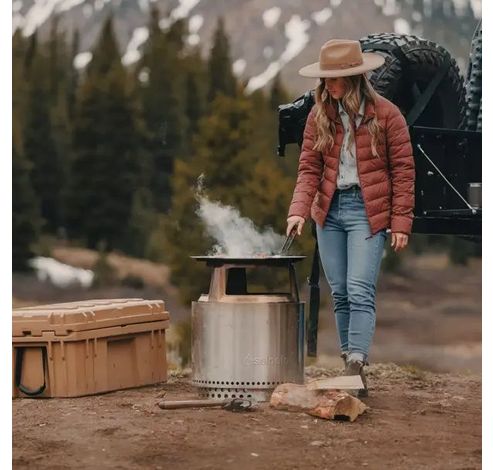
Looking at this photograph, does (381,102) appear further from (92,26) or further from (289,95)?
(92,26)

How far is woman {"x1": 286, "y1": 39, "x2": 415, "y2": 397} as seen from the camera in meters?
6.68

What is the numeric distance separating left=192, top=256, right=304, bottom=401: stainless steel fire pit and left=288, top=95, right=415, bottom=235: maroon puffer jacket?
0.45 m

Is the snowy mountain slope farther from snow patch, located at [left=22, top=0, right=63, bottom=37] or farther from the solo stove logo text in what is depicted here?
the solo stove logo text

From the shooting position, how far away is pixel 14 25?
7.90 m

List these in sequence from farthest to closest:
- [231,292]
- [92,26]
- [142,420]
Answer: [92,26], [231,292], [142,420]

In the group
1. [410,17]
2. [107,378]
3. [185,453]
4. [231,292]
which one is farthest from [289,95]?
[185,453]

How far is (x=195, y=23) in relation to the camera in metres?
7.88

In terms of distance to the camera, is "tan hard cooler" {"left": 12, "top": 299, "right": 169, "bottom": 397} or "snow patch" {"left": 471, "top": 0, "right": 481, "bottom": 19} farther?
"snow patch" {"left": 471, "top": 0, "right": 481, "bottom": 19}

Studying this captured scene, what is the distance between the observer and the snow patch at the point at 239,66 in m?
8.01

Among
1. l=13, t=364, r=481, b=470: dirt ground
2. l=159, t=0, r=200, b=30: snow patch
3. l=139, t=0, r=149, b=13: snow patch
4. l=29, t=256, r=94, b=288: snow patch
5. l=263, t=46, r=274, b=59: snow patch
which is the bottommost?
l=13, t=364, r=481, b=470: dirt ground

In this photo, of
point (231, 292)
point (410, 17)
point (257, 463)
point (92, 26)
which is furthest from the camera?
point (92, 26)

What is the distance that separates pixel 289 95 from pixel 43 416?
102 inches

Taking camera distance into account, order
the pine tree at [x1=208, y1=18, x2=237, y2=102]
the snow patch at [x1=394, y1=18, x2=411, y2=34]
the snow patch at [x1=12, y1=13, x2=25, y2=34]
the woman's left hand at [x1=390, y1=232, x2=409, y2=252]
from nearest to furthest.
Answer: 1. the woman's left hand at [x1=390, y1=232, x2=409, y2=252]
2. the snow patch at [x1=394, y1=18, x2=411, y2=34]
3. the snow patch at [x1=12, y1=13, x2=25, y2=34]
4. the pine tree at [x1=208, y1=18, x2=237, y2=102]

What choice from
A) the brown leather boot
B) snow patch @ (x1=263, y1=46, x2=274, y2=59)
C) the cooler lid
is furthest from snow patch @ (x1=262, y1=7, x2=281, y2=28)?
the brown leather boot
